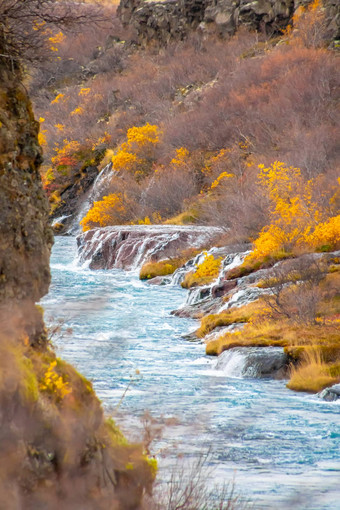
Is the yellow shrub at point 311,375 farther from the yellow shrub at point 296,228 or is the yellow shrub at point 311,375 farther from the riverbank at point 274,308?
the yellow shrub at point 296,228

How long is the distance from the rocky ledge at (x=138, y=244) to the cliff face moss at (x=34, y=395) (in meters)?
25.4

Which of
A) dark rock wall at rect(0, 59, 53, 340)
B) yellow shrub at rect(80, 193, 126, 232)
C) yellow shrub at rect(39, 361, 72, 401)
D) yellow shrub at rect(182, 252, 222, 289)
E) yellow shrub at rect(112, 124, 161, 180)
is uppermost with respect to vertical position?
dark rock wall at rect(0, 59, 53, 340)

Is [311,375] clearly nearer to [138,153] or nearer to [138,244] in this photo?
[138,244]

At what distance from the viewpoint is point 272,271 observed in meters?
18.1

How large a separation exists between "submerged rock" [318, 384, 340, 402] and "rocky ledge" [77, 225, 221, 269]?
64.5 ft


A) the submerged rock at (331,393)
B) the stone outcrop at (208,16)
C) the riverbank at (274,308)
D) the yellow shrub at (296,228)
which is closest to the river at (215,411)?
the submerged rock at (331,393)

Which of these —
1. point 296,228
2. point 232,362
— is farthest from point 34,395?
point 296,228

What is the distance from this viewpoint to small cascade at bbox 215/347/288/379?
12.5 m

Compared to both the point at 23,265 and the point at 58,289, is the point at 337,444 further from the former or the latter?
the point at 58,289

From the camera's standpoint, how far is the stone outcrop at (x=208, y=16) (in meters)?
65.4

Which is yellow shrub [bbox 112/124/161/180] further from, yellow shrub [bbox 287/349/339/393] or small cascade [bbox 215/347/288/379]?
yellow shrub [bbox 287/349/339/393]

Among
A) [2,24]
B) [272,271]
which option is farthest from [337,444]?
[272,271]

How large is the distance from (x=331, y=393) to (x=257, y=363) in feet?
6.43

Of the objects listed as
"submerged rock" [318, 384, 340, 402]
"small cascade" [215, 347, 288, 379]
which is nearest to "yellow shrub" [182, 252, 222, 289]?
"small cascade" [215, 347, 288, 379]
